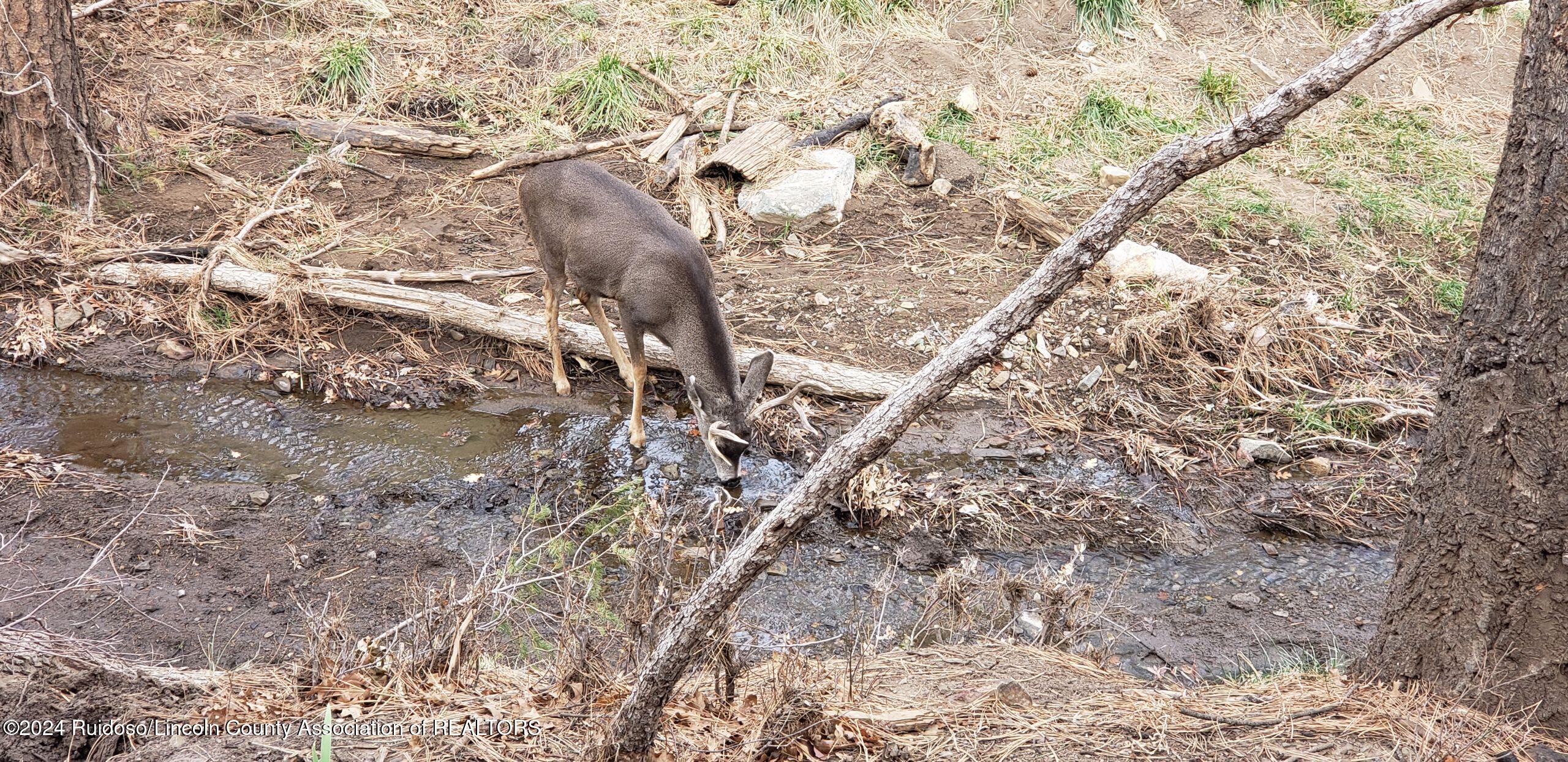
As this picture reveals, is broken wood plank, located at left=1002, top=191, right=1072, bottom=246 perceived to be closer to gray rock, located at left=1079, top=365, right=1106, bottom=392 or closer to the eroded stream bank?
gray rock, located at left=1079, top=365, right=1106, bottom=392

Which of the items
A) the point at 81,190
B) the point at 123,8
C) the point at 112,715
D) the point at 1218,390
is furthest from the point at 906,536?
the point at 123,8

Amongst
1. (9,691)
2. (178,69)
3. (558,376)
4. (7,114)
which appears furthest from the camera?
(178,69)

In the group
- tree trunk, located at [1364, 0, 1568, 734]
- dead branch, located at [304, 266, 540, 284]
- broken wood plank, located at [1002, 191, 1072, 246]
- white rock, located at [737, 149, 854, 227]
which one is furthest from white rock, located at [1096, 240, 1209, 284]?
tree trunk, located at [1364, 0, 1568, 734]

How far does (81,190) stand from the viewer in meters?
8.30

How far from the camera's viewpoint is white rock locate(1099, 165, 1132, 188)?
910cm

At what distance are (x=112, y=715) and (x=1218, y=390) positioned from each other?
6.27 m

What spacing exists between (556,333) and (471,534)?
1.80 meters

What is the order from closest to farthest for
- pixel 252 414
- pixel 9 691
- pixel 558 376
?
pixel 9 691, pixel 252 414, pixel 558 376

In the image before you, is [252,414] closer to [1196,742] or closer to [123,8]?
[1196,742]

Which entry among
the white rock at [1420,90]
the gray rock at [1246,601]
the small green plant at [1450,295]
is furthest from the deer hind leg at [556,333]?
the white rock at [1420,90]

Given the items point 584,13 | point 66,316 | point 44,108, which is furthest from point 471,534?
point 584,13

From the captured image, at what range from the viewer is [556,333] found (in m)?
7.01

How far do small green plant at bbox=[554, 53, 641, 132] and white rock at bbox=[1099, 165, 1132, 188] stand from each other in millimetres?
4279

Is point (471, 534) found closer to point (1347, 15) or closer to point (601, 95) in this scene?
point (601, 95)
